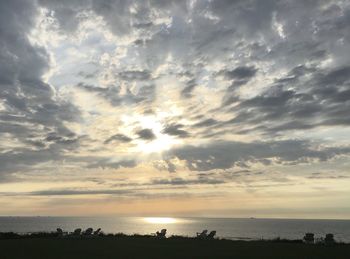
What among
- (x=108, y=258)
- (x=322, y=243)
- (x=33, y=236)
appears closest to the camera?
(x=108, y=258)

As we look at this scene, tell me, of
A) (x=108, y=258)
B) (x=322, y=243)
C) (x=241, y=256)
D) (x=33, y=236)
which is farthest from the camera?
(x=33, y=236)

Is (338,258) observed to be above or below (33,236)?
below

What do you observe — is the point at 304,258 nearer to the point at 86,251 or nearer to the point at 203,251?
the point at 203,251

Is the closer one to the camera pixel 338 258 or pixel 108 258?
pixel 108 258

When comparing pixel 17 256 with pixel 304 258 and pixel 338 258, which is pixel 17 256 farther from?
pixel 338 258

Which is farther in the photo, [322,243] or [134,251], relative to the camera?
[322,243]

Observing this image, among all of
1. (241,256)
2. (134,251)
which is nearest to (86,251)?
(134,251)

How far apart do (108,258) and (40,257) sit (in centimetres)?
402

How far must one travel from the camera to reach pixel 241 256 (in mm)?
28219

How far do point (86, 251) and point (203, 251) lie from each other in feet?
26.2

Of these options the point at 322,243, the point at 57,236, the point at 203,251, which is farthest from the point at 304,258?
the point at 57,236

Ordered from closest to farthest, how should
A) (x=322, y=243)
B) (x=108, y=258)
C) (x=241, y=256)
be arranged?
(x=108, y=258) → (x=241, y=256) → (x=322, y=243)

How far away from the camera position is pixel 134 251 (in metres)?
30.2

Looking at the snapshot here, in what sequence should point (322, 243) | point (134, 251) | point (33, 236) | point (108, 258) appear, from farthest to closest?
point (33, 236)
point (322, 243)
point (134, 251)
point (108, 258)
